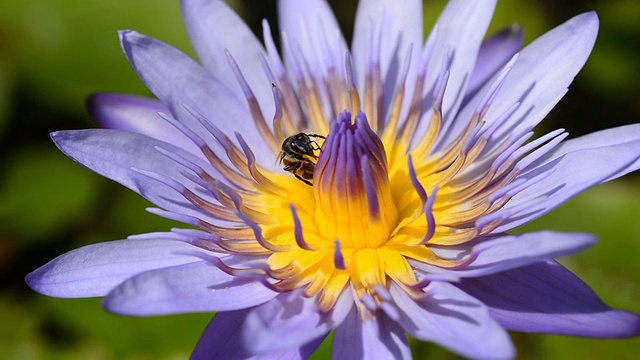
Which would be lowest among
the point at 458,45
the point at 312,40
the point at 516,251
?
the point at 516,251

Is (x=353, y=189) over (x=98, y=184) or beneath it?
beneath

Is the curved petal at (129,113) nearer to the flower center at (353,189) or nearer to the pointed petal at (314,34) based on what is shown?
the pointed petal at (314,34)

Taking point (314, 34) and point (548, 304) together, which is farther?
point (314, 34)

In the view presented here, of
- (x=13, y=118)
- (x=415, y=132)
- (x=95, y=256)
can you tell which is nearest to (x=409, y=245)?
(x=415, y=132)

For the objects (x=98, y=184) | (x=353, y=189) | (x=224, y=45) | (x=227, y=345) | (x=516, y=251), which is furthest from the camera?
(x=98, y=184)

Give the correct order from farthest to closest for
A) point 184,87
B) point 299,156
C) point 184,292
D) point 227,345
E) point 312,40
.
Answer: point 312,40
point 184,87
point 299,156
point 227,345
point 184,292

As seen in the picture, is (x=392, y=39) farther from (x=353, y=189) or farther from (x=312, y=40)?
(x=353, y=189)

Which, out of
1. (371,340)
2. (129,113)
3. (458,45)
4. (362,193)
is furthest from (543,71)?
(129,113)

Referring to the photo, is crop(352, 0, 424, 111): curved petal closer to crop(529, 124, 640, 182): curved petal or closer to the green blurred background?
crop(529, 124, 640, 182): curved petal
